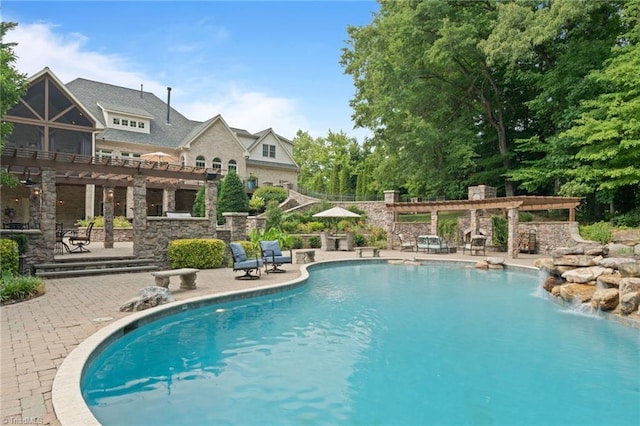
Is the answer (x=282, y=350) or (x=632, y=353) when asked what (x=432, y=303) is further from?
(x=282, y=350)

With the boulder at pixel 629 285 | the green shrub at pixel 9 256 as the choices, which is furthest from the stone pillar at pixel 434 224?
the green shrub at pixel 9 256

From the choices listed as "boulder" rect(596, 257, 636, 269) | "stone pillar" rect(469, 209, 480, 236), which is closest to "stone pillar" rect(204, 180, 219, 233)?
"boulder" rect(596, 257, 636, 269)

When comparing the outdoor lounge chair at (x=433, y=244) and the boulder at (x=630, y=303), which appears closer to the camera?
the boulder at (x=630, y=303)

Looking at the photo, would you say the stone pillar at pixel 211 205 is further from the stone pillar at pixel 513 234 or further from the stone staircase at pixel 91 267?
the stone pillar at pixel 513 234

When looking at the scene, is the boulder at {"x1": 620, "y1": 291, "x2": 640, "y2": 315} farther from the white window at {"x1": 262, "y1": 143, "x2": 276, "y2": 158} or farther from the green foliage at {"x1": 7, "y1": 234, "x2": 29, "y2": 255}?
the white window at {"x1": 262, "y1": 143, "x2": 276, "y2": 158}

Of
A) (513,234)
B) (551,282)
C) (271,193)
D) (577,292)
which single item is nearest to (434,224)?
(513,234)

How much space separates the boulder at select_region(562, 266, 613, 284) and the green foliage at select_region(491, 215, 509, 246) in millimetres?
11324

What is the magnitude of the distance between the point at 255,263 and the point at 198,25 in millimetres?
9333

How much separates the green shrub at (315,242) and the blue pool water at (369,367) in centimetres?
1299

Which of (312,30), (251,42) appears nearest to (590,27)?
(312,30)

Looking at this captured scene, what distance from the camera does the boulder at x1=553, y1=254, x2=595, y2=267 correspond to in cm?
976

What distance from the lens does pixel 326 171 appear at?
156 ft

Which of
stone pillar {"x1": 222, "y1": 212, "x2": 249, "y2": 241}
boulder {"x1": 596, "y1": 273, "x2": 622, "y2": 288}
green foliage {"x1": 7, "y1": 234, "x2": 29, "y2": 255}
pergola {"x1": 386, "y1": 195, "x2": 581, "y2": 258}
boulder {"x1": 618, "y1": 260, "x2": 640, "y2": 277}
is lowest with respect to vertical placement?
boulder {"x1": 596, "y1": 273, "x2": 622, "y2": 288}

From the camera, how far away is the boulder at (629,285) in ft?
25.4
